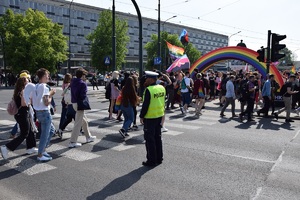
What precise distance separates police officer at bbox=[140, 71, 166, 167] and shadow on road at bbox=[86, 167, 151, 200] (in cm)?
35

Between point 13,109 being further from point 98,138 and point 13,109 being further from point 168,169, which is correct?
point 168,169

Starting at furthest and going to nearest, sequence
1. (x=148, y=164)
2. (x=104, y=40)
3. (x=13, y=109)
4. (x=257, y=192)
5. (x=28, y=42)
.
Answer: (x=104, y=40) < (x=28, y=42) < (x=13, y=109) < (x=148, y=164) < (x=257, y=192)

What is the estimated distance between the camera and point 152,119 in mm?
5805

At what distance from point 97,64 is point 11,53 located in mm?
14919

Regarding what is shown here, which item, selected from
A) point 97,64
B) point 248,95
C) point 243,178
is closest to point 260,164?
point 243,178

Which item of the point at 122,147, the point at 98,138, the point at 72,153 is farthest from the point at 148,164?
the point at 98,138

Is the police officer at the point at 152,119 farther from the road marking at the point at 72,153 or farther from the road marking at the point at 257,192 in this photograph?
the road marking at the point at 257,192

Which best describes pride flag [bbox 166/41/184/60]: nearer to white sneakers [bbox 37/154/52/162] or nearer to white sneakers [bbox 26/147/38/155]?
white sneakers [bbox 26/147/38/155]

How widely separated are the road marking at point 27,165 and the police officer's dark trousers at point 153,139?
182 centimetres

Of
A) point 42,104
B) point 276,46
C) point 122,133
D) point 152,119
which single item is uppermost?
point 276,46

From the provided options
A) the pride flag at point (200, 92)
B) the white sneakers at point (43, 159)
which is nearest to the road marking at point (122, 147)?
the white sneakers at point (43, 159)

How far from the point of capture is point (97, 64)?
49031 millimetres

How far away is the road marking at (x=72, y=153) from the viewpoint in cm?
634

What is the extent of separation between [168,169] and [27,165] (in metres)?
2.66
